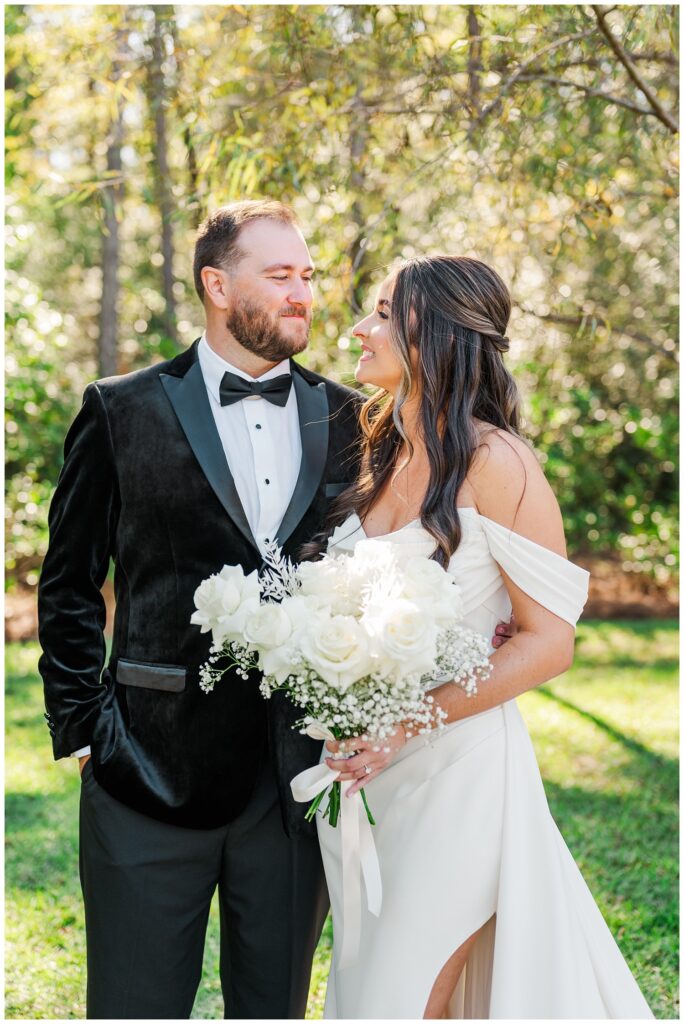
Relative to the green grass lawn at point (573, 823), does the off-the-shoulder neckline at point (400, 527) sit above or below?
above

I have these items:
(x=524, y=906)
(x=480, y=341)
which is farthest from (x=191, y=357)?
(x=524, y=906)

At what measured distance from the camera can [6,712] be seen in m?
7.62

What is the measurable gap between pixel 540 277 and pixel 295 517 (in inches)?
359

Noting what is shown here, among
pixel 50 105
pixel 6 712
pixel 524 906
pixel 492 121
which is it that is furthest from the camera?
pixel 50 105

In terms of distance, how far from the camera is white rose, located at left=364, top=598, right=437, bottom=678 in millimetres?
1962

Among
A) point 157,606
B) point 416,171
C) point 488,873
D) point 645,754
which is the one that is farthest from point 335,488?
point 645,754

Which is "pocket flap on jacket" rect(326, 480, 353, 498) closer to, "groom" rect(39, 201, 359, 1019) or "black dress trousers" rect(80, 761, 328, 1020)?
"groom" rect(39, 201, 359, 1019)

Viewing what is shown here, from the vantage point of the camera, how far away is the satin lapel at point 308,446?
2607 millimetres

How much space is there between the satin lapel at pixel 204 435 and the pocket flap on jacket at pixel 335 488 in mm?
288

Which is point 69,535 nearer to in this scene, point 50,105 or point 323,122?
point 323,122

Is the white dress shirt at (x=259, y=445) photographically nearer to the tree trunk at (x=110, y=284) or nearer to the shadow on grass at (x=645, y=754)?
the shadow on grass at (x=645, y=754)

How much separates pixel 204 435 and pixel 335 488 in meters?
0.40

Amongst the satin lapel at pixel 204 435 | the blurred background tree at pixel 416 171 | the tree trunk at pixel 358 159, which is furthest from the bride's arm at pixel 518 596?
the tree trunk at pixel 358 159

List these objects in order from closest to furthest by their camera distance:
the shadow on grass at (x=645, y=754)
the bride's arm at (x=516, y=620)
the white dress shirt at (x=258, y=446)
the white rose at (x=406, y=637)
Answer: the white rose at (x=406, y=637) → the bride's arm at (x=516, y=620) → the white dress shirt at (x=258, y=446) → the shadow on grass at (x=645, y=754)
